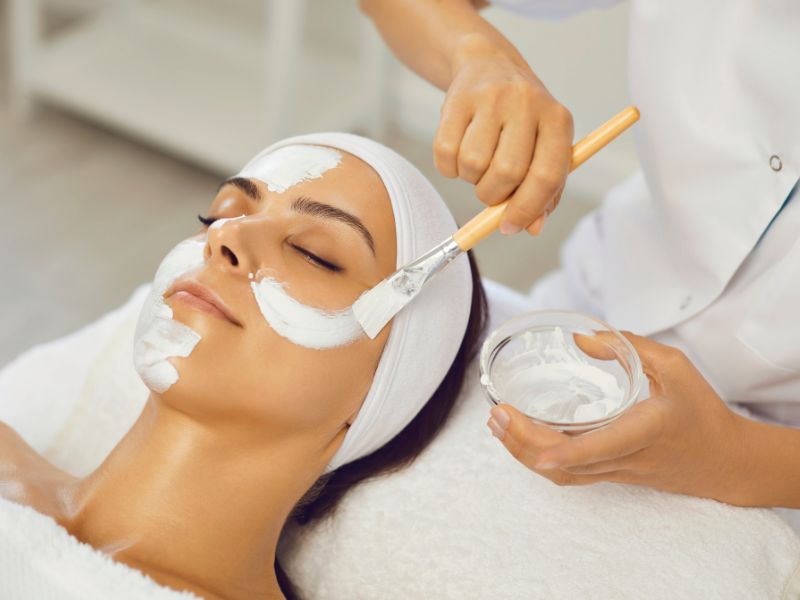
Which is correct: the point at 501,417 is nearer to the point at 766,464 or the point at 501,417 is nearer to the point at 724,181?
the point at 766,464

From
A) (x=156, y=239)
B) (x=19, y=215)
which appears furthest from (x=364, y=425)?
(x=19, y=215)

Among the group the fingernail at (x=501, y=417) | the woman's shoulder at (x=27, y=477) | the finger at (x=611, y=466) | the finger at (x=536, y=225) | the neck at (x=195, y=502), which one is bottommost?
the woman's shoulder at (x=27, y=477)

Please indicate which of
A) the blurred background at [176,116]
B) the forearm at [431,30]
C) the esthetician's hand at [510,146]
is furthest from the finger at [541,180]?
the blurred background at [176,116]

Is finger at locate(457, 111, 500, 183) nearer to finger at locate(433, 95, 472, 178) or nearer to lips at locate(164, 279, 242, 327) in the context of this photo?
finger at locate(433, 95, 472, 178)

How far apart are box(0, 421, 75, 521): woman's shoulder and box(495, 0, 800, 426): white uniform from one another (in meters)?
0.77

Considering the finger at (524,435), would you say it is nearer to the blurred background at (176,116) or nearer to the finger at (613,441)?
the finger at (613,441)

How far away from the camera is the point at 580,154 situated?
96 cm

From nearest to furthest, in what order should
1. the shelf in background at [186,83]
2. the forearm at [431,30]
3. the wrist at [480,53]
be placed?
the wrist at [480,53] → the forearm at [431,30] → the shelf in background at [186,83]

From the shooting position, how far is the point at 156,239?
241 centimetres

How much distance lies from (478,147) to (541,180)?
7 cm

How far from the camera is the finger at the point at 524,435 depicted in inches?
36.0

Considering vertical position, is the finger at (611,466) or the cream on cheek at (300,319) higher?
the cream on cheek at (300,319)

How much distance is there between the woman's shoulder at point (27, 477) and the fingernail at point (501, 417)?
0.51 meters

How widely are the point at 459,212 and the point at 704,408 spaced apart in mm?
1503
